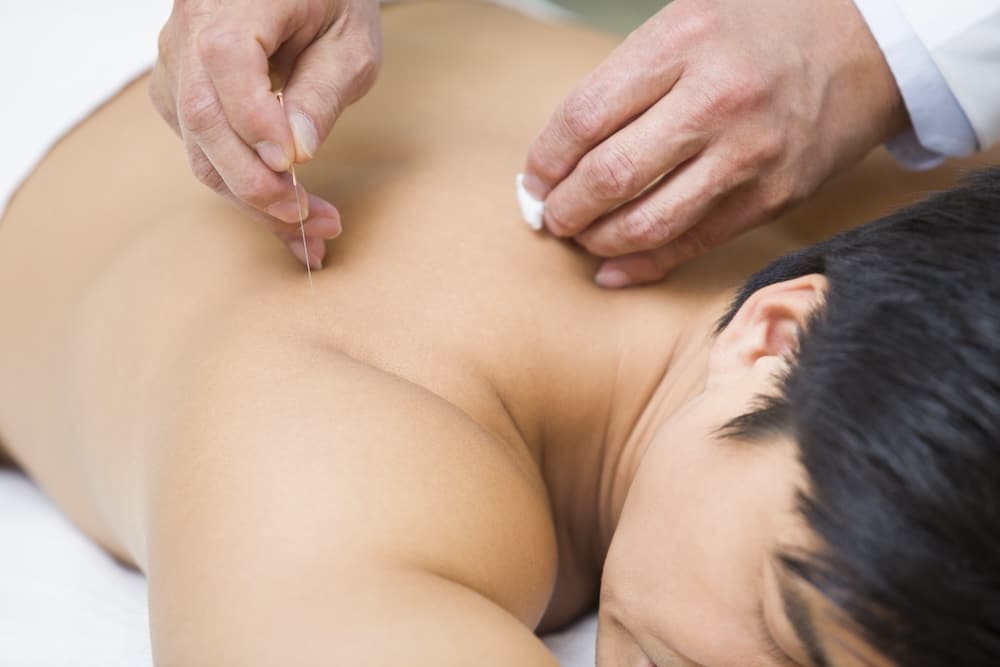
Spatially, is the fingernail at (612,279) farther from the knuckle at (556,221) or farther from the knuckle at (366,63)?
the knuckle at (366,63)

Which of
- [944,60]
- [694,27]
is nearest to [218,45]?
[694,27]

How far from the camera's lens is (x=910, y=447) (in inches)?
26.0

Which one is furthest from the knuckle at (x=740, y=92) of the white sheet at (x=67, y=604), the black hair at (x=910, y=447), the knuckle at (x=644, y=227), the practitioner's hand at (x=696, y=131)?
the white sheet at (x=67, y=604)

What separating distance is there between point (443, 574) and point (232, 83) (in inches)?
15.6

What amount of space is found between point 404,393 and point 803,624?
0.32 meters

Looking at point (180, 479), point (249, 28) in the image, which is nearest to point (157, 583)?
point (180, 479)

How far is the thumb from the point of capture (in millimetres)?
898

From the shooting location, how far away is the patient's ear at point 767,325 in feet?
2.72

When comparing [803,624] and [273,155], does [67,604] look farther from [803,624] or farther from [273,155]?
[803,624]

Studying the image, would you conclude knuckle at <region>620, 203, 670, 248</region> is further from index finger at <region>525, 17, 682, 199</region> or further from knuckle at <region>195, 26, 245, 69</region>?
knuckle at <region>195, 26, 245, 69</region>

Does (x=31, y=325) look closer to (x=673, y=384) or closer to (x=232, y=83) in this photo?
(x=232, y=83)

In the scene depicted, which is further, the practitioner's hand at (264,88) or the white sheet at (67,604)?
the white sheet at (67,604)

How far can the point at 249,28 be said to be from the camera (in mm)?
883

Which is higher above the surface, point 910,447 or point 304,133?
point 304,133
